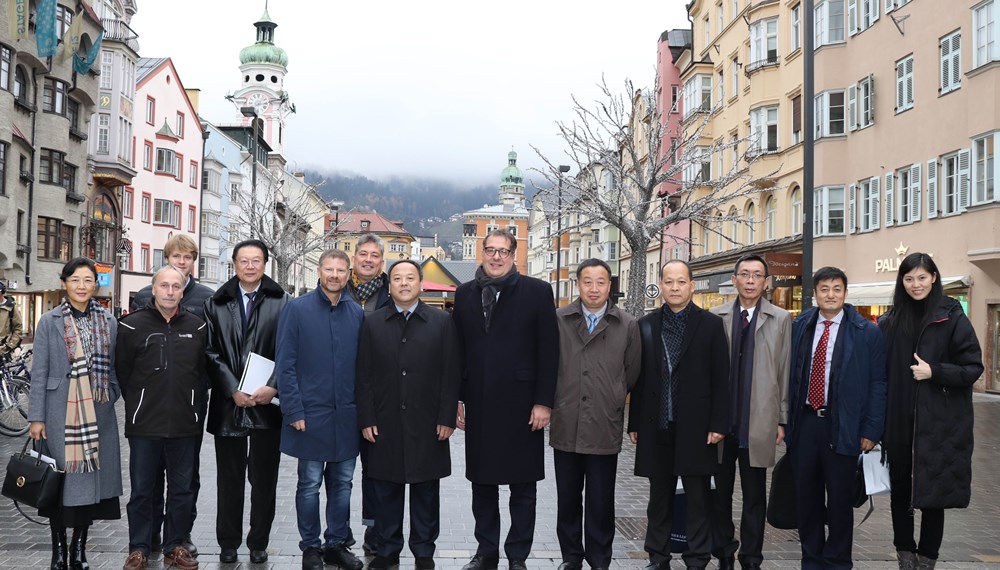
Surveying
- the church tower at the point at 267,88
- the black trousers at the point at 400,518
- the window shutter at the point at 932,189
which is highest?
the church tower at the point at 267,88

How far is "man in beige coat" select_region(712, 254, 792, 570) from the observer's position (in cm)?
661

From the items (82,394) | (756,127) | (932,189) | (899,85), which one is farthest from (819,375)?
(756,127)

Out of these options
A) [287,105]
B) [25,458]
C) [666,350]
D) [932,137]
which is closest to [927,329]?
[666,350]

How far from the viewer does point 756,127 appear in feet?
113

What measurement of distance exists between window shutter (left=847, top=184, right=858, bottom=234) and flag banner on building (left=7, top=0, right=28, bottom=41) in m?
27.7

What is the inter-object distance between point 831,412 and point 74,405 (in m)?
5.21

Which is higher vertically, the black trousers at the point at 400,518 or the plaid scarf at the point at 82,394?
the plaid scarf at the point at 82,394

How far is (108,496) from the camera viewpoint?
255 inches

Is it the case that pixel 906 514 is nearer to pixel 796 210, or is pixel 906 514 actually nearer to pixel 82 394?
pixel 82 394

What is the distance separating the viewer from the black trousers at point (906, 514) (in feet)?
21.5

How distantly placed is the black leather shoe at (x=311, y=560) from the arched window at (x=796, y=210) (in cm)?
2760

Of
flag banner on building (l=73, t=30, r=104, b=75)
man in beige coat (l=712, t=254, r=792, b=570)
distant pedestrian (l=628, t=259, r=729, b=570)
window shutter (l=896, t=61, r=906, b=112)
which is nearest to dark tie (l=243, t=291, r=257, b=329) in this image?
distant pedestrian (l=628, t=259, r=729, b=570)

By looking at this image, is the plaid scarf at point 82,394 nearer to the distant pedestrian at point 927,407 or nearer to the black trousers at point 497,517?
the black trousers at point 497,517

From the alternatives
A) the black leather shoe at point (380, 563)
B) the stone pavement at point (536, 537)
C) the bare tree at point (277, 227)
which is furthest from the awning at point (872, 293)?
the black leather shoe at point (380, 563)
